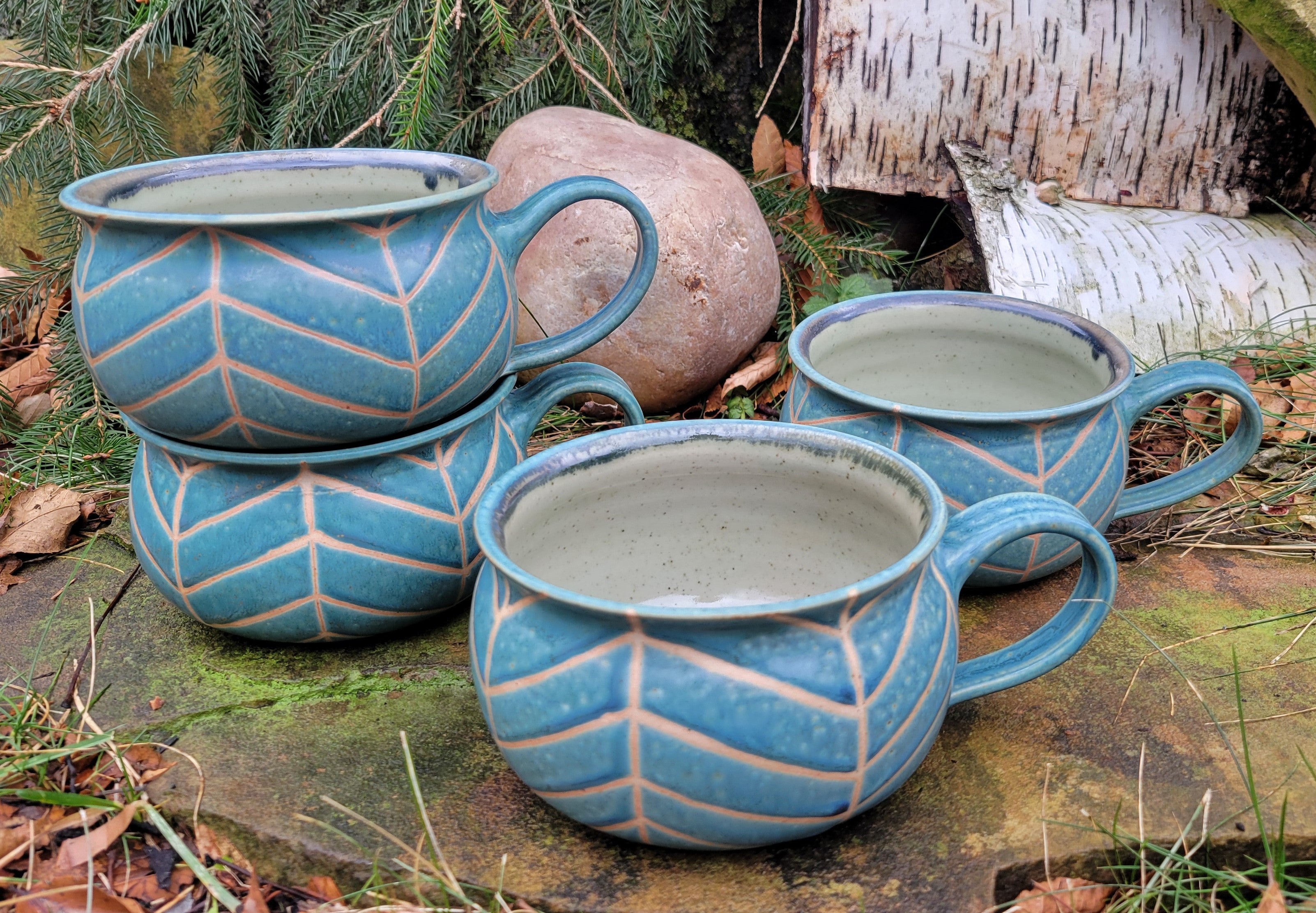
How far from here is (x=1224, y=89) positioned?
8.44ft

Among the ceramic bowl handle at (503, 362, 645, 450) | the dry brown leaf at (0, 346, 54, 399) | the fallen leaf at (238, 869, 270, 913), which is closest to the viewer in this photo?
the fallen leaf at (238, 869, 270, 913)

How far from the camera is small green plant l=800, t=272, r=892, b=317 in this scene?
8.48 feet

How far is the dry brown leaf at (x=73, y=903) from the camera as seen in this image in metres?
1.33

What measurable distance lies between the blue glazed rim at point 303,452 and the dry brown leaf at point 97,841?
17.8 inches

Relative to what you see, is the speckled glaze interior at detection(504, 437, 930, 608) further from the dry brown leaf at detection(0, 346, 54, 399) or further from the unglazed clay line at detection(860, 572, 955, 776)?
the dry brown leaf at detection(0, 346, 54, 399)

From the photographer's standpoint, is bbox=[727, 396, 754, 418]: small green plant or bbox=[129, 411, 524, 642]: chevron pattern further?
bbox=[727, 396, 754, 418]: small green plant

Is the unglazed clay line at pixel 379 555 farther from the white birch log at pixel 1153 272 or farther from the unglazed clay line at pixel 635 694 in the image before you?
the white birch log at pixel 1153 272

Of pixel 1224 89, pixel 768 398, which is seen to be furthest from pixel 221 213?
pixel 1224 89

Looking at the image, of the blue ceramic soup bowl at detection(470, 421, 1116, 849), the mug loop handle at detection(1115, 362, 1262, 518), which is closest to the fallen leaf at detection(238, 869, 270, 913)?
the blue ceramic soup bowl at detection(470, 421, 1116, 849)

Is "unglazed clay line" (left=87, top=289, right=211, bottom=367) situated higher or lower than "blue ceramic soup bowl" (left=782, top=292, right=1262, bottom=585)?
higher

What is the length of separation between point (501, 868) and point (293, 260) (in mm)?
770

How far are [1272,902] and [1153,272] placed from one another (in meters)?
1.64

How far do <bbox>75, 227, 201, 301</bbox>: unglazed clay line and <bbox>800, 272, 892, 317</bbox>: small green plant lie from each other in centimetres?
147

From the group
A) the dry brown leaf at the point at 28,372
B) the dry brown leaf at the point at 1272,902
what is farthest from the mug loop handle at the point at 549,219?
the dry brown leaf at the point at 28,372
